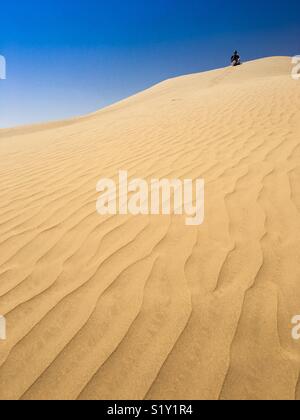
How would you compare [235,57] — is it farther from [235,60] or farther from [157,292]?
[157,292]

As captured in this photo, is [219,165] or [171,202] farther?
[219,165]

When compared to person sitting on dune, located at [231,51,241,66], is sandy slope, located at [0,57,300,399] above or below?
below

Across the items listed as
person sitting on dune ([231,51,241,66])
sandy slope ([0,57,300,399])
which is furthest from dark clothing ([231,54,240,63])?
sandy slope ([0,57,300,399])

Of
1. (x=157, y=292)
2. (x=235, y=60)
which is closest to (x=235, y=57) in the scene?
(x=235, y=60)

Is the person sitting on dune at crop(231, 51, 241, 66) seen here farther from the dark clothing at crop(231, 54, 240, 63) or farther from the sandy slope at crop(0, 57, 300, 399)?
the sandy slope at crop(0, 57, 300, 399)

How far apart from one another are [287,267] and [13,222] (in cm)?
250

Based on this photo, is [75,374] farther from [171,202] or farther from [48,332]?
[171,202]

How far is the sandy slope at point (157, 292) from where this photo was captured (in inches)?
50.9

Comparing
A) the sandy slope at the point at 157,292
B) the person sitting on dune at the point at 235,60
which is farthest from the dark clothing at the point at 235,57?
the sandy slope at the point at 157,292

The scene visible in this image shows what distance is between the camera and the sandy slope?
1.29 meters

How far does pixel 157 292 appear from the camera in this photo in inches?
69.1

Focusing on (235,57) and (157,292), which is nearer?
(157,292)

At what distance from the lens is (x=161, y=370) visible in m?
1.32
